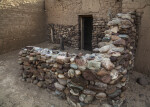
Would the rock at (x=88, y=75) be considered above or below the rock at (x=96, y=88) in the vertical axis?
above

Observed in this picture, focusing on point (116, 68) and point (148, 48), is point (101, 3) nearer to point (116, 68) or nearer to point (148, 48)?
point (148, 48)

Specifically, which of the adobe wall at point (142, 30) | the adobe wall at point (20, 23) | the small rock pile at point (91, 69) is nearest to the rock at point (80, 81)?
the small rock pile at point (91, 69)

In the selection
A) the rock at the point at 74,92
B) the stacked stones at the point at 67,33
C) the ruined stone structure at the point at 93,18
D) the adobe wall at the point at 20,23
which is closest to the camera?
the rock at the point at 74,92

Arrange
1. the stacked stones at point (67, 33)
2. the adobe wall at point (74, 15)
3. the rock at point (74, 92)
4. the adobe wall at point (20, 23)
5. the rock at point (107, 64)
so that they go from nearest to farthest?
the rock at point (107, 64), the rock at point (74, 92), the adobe wall at point (74, 15), the adobe wall at point (20, 23), the stacked stones at point (67, 33)

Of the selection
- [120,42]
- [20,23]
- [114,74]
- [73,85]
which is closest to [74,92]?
[73,85]

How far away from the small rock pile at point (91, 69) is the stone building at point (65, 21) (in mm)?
394

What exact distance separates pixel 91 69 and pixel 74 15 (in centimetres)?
393

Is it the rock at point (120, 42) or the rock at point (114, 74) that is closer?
the rock at point (114, 74)

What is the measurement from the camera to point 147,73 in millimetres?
3402

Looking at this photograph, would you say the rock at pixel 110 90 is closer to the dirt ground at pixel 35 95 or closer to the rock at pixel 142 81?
the dirt ground at pixel 35 95

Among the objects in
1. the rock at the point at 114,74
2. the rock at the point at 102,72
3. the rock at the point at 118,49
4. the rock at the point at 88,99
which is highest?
the rock at the point at 118,49

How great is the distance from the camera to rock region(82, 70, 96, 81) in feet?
7.51

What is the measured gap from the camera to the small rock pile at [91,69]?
7.48ft

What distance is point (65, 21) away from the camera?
613 centimetres
